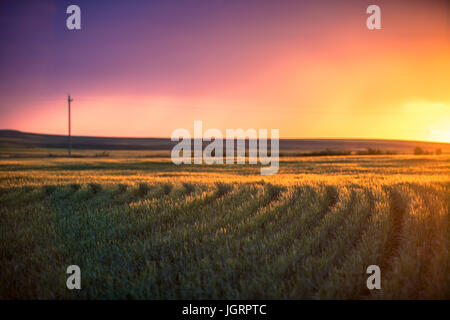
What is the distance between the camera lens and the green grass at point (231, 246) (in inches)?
151

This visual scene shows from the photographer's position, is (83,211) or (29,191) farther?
(29,191)

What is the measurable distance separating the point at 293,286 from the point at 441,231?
11.5 ft

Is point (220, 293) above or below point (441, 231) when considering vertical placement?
below

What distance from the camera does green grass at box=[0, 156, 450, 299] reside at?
383 centimetres

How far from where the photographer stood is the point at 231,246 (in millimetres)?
4965

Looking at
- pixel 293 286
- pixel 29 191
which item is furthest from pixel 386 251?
pixel 29 191

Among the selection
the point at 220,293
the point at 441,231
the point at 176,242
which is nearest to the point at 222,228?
the point at 176,242

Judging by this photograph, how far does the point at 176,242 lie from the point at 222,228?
0.99 metres
